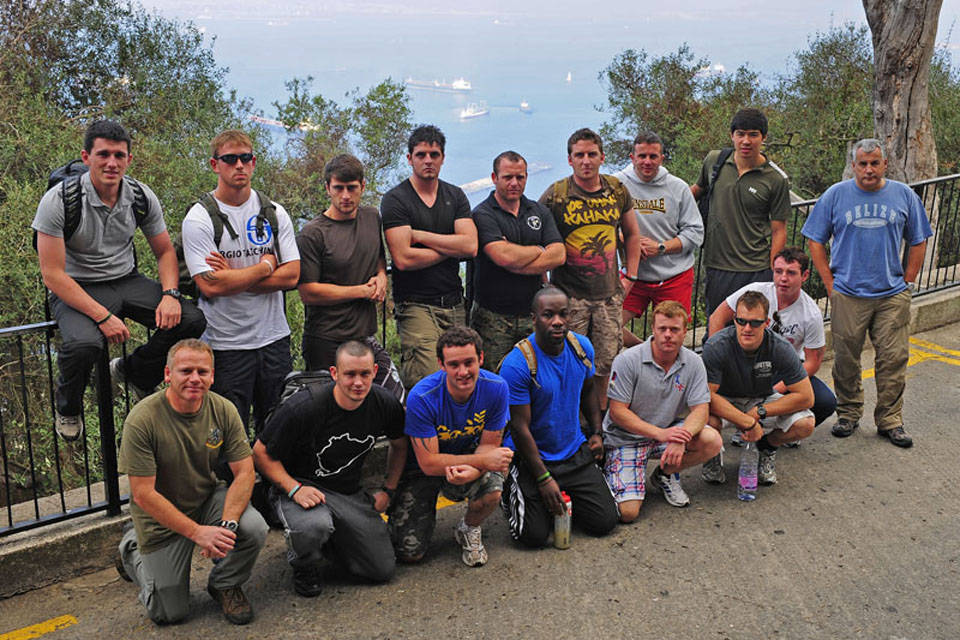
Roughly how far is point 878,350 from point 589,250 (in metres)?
2.37

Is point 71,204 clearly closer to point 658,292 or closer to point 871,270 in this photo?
point 658,292

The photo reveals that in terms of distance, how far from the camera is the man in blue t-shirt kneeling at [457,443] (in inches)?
193

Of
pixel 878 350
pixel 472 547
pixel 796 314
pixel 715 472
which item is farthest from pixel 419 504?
pixel 878 350

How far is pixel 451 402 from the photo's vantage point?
196 inches

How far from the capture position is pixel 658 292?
6.81m

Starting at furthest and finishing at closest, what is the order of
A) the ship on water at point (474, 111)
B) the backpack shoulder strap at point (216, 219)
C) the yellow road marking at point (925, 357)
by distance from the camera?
the ship on water at point (474, 111)
the yellow road marking at point (925, 357)
the backpack shoulder strap at point (216, 219)

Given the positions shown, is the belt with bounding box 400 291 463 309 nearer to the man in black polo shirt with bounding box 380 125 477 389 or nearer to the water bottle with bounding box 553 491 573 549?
the man in black polo shirt with bounding box 380 125 477 389

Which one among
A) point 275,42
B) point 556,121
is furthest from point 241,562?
point 556,121

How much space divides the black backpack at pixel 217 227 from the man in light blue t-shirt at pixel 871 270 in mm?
3903

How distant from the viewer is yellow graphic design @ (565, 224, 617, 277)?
6.21 meters

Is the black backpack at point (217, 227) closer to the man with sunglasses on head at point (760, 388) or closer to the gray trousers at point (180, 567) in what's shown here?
the gray trousers at point (180, 567)

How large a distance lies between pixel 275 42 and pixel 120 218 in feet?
451

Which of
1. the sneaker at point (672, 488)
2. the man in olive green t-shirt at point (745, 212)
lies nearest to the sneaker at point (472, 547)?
the sneaker at point (672, 488)

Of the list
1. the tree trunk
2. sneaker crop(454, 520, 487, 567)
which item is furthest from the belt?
the tree trunk
